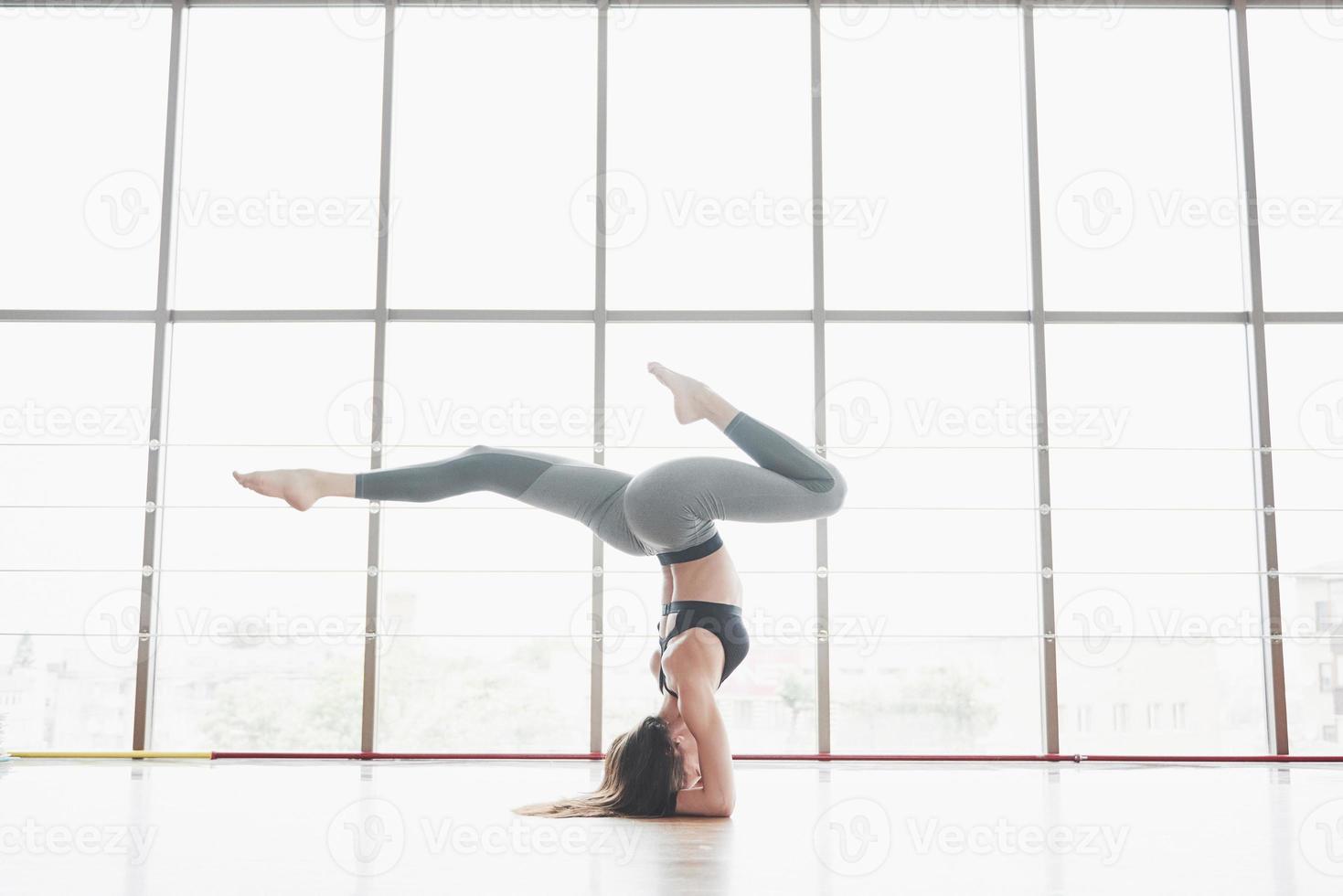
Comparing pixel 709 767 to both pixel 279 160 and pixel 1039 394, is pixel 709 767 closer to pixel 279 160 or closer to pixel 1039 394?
pixel 1039 394

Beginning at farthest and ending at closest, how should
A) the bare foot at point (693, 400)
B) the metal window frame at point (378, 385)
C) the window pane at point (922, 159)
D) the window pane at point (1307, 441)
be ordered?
1. the window pane at point (922, 159)
2. the window pane at point (1307, 441)
3. the metal window frame at point (378, 385)
4. the bare foot at point (693, 400)

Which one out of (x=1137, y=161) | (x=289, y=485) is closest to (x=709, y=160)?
(x=1137, y=161)

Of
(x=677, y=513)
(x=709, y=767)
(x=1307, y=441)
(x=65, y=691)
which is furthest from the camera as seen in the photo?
(x=1307, y=441)

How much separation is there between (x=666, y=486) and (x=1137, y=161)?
277 centimetres

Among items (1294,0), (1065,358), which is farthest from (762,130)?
(1294,0)

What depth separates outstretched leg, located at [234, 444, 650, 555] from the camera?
2186mm

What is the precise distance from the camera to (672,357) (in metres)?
3.84

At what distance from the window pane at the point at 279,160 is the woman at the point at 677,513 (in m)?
1.80

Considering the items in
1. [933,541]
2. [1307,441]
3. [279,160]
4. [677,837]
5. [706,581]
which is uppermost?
[279,160]

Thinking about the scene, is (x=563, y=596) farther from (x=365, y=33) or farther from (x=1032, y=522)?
(x=365, y=33)

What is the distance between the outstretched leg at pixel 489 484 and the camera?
219 centimetres

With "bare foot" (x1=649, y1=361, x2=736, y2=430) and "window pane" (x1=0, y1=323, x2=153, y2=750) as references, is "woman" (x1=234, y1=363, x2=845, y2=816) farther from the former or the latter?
"window pane" (x1=0, y1=323, x2=153, y2=750)

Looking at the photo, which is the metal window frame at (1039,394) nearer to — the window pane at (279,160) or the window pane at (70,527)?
the window pane at (279,160)

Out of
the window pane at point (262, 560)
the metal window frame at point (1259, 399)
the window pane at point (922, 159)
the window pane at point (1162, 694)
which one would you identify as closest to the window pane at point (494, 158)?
the window pane at point (262, 560)
